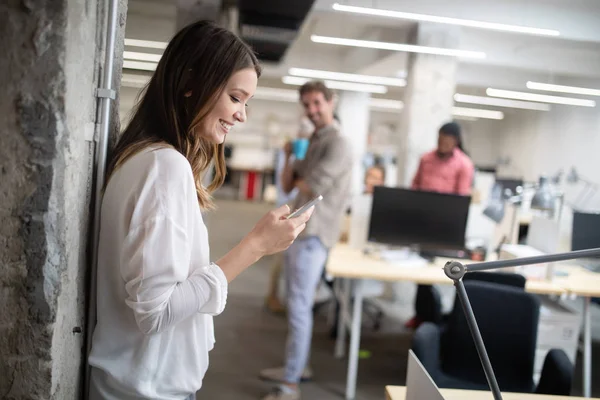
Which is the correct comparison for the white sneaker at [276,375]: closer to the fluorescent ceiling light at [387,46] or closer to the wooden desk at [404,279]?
the wooden desk at [404,279]

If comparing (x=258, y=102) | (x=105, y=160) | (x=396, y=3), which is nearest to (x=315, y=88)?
(x=396, y=3)

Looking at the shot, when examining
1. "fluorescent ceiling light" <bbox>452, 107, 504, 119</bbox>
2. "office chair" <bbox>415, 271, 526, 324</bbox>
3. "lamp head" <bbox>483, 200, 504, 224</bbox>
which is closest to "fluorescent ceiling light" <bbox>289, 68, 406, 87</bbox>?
"fluorescent ceiling light" <bbox>452, 107, 504, 119</bbox>

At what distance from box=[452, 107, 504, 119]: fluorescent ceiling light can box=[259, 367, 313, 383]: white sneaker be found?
33.8ft

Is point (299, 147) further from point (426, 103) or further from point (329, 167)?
point (426, 103)

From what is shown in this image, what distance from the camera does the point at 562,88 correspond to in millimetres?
5332

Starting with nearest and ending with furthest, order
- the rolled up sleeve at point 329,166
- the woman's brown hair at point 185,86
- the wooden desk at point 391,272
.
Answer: the woman's brown hair at point 185,86 → the rolled up sleeve at point 329,166 → the wooden desk at point 391,272

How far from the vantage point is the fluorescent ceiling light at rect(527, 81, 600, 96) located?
4.29 m

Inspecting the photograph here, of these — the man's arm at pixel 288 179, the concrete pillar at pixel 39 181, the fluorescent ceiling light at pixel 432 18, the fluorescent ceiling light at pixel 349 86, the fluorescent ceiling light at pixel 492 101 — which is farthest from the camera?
the fluorescent ceiling light at pixel 349 86

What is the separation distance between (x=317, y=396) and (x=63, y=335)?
2133mm

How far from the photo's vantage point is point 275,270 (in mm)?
4379

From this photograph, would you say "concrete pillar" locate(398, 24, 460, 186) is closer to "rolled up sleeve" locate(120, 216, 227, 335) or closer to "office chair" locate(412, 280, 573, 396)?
"office chair" locate(412, 280, 573, 396)

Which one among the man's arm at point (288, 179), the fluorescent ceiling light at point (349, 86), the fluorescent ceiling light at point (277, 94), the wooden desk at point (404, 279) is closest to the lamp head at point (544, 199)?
the wooden desk at point (404, 279)

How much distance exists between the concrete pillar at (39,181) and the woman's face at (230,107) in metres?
0.26

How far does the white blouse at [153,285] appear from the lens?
3.04 feet
